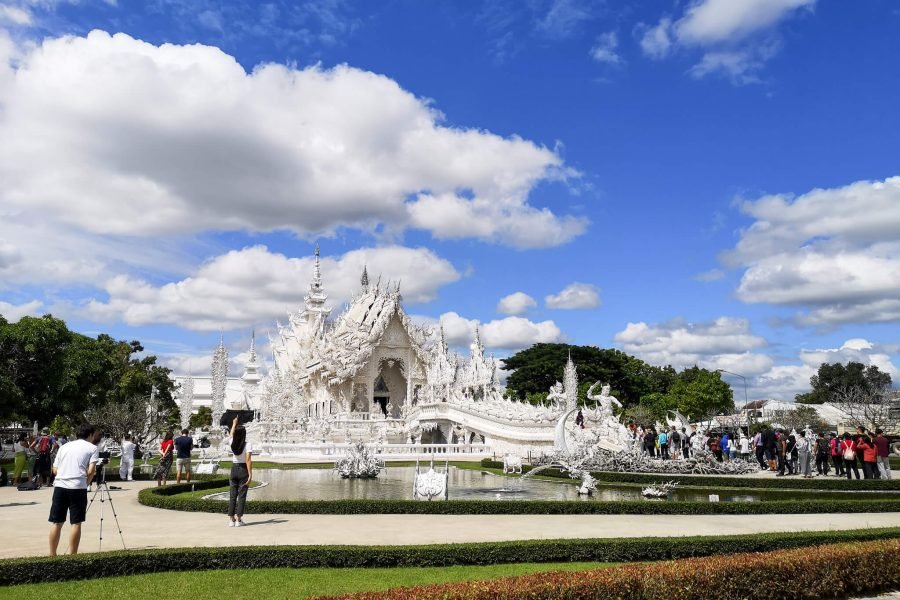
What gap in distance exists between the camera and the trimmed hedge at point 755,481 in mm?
18438

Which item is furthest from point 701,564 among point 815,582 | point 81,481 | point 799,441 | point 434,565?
point 799,441

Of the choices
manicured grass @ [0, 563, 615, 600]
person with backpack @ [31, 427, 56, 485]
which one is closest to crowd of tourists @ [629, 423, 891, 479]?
manicured grass @ [0, 563, 615, 600]

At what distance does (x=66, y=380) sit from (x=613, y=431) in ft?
99.1

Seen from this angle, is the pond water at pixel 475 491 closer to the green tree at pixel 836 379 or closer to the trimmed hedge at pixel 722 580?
→ the trimmed hedge at pixel 722 580

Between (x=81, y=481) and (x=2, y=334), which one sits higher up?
(x=2, y=334)

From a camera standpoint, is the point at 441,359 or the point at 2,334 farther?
the point at 441,359

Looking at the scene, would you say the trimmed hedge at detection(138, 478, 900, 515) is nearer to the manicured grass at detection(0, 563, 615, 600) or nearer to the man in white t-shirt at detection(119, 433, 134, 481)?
the manicured grass at detection(0, 563, 615, 600)

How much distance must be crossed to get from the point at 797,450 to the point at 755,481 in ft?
16.3

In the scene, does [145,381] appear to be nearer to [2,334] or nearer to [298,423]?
[298,423]

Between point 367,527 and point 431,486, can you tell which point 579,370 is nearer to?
point 431,486

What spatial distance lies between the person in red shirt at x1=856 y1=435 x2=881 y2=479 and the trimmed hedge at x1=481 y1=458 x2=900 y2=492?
1418 millimetres

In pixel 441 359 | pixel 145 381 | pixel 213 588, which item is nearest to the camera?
pixel 213 588

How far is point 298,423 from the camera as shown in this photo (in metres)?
49.7

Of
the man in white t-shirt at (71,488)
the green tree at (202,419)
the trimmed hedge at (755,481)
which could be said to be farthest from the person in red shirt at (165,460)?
the green tree at (202,419)
